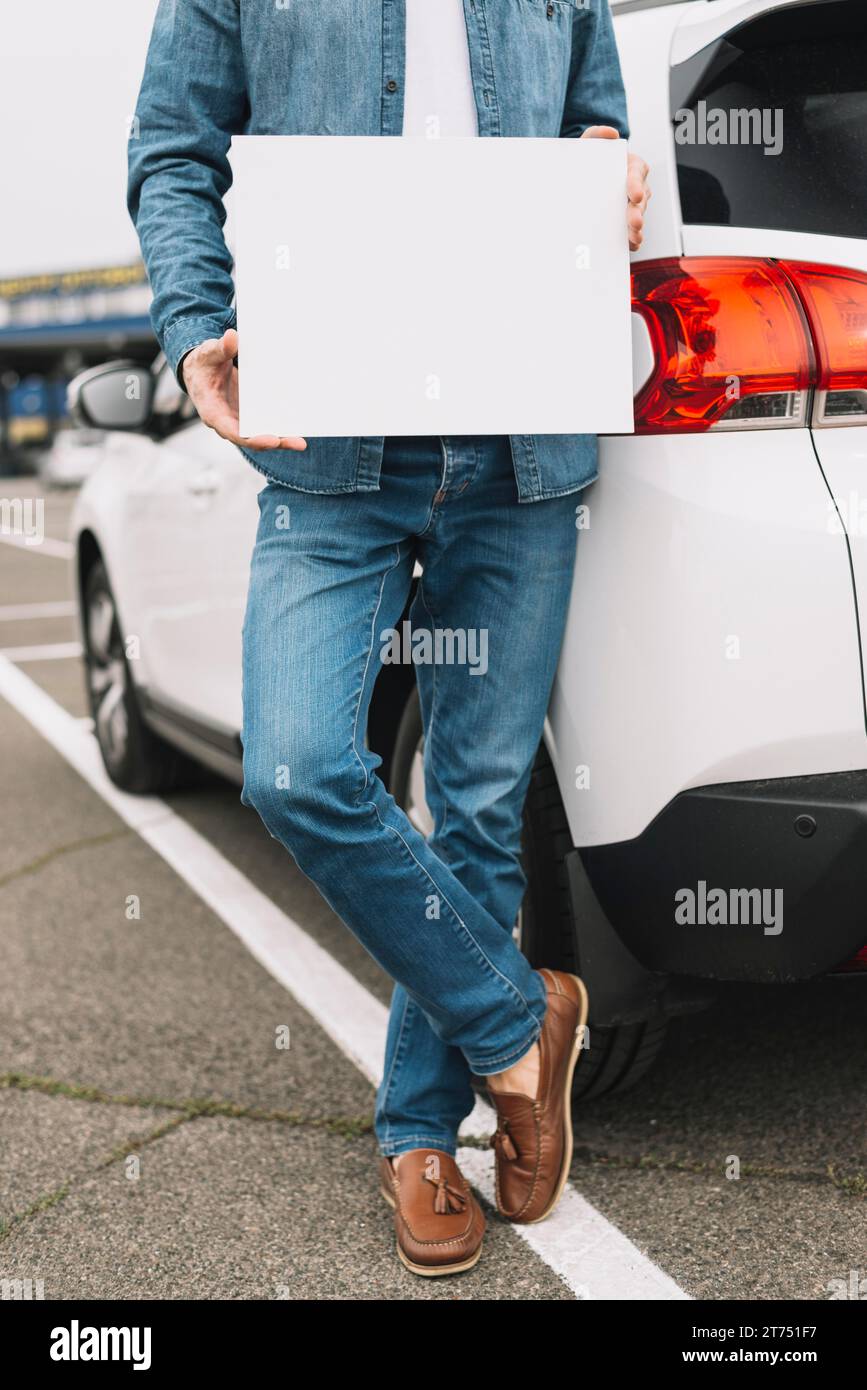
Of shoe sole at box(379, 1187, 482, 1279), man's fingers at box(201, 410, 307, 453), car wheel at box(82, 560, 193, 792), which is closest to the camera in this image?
man's fingers at box(201, 410, 307, 453)

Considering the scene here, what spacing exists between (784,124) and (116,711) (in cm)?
335

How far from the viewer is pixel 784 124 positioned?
2084 mm

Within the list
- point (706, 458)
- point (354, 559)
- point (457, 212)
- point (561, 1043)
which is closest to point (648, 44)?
point (457, 212)

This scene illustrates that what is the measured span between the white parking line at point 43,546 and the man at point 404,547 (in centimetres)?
1236

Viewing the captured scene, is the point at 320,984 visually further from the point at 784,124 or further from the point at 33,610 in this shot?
the point at 33,610

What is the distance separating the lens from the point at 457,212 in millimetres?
1997

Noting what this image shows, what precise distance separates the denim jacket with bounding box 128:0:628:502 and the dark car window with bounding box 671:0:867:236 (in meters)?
0.16

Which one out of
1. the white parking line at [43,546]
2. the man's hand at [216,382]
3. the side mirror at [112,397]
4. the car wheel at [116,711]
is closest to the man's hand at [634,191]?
the man's hand at [216,382]

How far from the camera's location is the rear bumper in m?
2.02

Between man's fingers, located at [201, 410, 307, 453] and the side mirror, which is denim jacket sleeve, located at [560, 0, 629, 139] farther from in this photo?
the side mirror

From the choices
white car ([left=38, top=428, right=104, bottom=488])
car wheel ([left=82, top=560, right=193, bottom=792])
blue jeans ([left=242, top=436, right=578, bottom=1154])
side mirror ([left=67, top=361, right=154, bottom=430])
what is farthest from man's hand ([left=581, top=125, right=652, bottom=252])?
white car ([left=38, top=428, right=104, bottom=488])

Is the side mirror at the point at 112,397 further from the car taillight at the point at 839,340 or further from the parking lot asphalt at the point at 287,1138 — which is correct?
the car taillight at the point at 839,340

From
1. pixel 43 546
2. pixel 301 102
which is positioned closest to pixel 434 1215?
pixel 301 102

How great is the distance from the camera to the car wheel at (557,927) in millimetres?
2355
